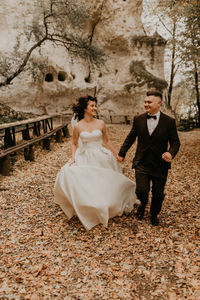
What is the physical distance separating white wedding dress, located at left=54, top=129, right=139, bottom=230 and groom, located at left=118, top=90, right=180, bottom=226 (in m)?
0.39

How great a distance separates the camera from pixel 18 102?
613 inches

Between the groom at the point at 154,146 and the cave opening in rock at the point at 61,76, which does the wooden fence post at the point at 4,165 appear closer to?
the groom at the point at 154,146

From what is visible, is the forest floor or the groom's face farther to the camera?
the groom's face

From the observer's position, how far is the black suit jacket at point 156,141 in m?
3.35

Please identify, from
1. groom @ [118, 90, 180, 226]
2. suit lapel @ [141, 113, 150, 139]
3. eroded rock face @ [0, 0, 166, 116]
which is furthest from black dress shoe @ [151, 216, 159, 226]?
eroded rock face @ [0, 0, 166, 116]

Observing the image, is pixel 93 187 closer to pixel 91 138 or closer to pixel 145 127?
pixel 91 138

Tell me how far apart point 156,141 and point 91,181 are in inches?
46.2

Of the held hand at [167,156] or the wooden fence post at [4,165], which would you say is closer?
the held hand at [167,156]

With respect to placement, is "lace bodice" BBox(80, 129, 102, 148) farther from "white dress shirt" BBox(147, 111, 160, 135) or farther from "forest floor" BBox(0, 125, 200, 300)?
"forest floor" BBox(0, 125, 200, 300)

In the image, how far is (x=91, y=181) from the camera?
3619 mm

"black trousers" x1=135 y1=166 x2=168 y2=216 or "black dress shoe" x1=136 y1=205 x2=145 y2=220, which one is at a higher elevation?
"black trousers" x1=135 y1=166 x2=168 y2=216

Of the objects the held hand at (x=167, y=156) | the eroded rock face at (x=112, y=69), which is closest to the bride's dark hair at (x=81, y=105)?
the held hand at (x=167, y=156)

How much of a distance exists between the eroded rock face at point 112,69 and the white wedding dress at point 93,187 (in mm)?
13309

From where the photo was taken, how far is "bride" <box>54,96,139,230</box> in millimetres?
3510
